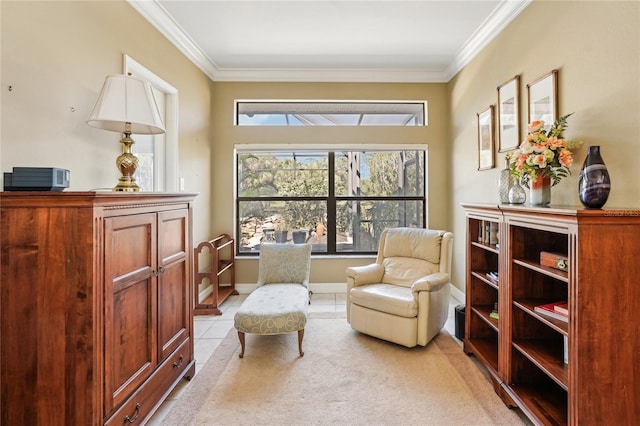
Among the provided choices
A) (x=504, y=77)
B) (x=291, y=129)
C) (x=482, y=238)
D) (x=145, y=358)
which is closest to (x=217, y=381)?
(x=145, y=358)

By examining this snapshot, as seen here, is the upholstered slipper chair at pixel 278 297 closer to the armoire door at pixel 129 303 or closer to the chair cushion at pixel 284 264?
the chair cushion at pixel 284 264

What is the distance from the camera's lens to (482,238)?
2477mm

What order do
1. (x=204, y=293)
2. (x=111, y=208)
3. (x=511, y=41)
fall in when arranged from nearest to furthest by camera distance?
(x=111, y=208)
(x=511, y=41)
(x=204, y=293)

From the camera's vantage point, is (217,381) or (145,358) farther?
(217,381)

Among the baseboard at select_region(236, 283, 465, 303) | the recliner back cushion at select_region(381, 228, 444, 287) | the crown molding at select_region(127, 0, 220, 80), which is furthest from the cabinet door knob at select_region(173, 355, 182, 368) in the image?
the crown molding at select_region(127, 0, 220, 80)

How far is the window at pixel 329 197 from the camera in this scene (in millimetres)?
4289

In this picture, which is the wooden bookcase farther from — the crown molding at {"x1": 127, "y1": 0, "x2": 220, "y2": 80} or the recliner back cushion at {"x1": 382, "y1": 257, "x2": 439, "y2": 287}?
the crown molding at {"x1": 127, "y1": 0, "x2": 220, "y2": 80}

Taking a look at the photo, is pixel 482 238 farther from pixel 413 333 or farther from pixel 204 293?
pixel 204 293

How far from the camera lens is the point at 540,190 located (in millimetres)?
1989

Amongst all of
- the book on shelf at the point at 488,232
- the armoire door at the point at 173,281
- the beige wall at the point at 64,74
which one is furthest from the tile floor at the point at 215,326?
the beige wall at the point at 64,74

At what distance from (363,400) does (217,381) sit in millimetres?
1029

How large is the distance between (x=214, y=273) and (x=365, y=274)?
1.66 m

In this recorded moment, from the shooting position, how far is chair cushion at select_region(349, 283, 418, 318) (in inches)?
100

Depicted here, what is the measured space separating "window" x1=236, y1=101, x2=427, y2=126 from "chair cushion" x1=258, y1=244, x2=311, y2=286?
1.82 meters
